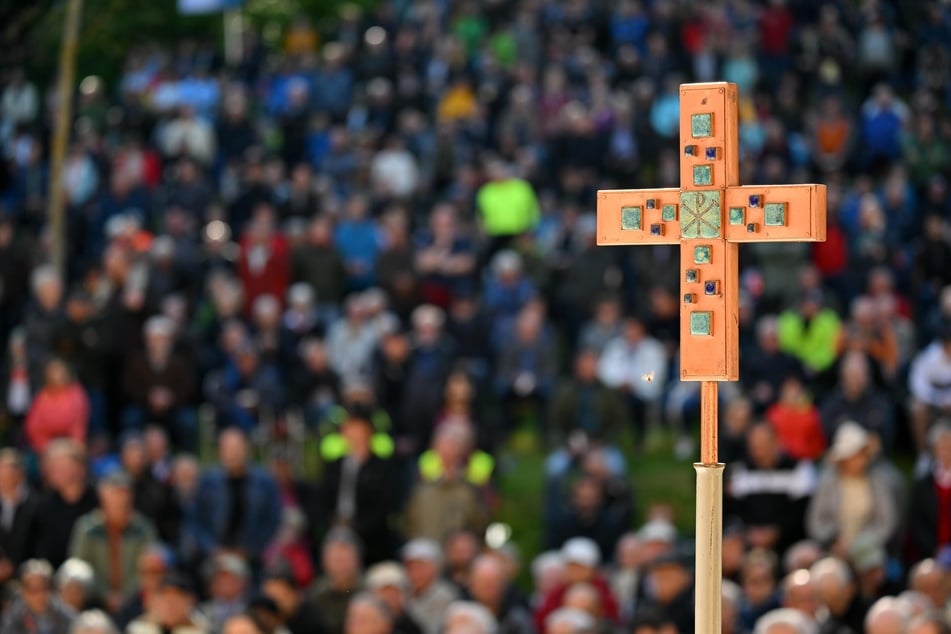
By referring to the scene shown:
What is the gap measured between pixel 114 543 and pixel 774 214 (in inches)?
309

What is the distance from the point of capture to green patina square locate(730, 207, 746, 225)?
7486 mm

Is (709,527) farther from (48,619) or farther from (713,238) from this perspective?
(48,619)

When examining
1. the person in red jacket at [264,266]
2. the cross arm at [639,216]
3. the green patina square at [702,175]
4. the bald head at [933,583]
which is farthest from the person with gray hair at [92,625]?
the person in red jacket at [264,266]

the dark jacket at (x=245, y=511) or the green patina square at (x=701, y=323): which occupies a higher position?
the green patina square at (x=701, y=323)

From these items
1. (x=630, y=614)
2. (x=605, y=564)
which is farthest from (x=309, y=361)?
(x=630, y=614)

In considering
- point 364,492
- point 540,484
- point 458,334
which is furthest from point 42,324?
point 540,484

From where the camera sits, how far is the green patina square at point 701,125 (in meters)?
7.45

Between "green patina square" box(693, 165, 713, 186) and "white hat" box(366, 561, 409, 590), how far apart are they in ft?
20.2

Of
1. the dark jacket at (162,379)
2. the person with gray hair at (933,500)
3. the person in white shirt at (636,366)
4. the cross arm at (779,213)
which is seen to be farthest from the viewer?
the person in white shirt at (636,366)

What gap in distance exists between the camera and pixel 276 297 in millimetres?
19188

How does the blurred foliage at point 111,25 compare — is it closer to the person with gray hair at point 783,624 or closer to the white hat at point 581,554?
the white hat at point 581,554

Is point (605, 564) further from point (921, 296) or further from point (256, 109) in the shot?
point (256, 109)

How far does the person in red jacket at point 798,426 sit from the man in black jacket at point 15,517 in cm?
493

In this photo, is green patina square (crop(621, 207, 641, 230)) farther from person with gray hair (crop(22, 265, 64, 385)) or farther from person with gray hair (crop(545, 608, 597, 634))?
person with gray hair (crop(22, 265, 64, 385))
